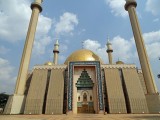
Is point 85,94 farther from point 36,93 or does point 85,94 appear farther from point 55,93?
point 36,93

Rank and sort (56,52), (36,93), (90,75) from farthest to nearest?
1. (56,52)
2. (90,75)
3. (36,93)

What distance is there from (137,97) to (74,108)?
8.79 meters

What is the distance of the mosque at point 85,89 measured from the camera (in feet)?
76.7

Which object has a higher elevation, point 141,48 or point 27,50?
point 27,50

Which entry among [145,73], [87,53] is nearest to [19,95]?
[87,53]

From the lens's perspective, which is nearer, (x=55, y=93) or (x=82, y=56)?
(x=55, y=93)

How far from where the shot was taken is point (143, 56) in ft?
84.5

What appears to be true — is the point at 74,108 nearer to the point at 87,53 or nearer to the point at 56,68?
the point at 56,68

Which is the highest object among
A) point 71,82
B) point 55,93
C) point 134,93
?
point 71,82

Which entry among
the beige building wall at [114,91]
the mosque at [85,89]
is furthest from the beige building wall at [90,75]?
the beige building wall at [114,91]

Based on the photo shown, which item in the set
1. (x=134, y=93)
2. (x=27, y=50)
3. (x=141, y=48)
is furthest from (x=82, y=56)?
(x=134, y=93)

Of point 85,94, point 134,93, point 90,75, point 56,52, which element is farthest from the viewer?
point 56,52

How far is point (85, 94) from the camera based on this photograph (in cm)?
2598

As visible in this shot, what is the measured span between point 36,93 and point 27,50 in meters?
6.79
